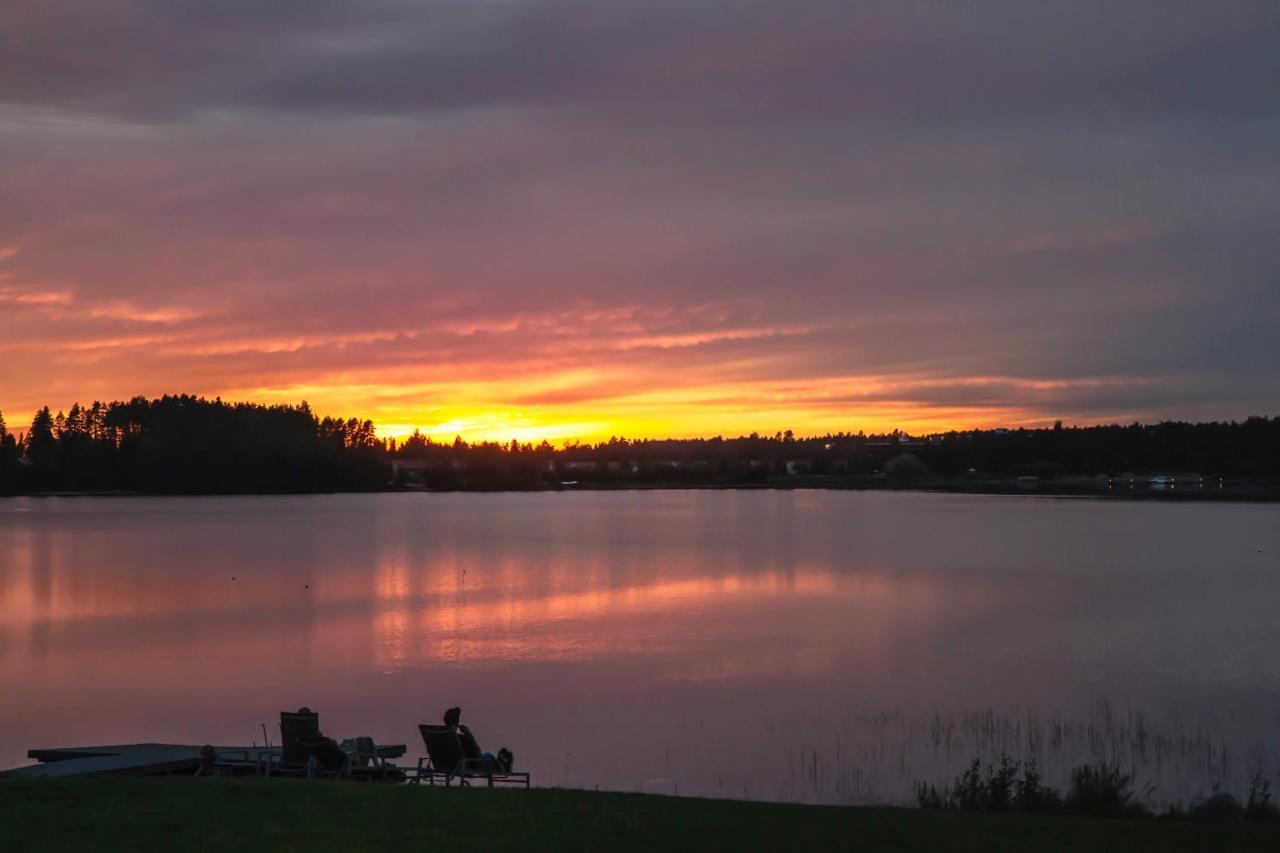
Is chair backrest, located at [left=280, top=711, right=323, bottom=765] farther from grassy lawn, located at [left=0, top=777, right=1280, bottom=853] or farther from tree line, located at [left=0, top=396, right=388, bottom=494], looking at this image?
tree line, located at [left=0, top=396, right=388, bottom=494]

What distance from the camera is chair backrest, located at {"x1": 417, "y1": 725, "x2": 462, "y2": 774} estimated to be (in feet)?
55.7

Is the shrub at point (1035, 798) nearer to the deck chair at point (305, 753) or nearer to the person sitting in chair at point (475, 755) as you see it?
the person sitting in chair at point (475, 755)

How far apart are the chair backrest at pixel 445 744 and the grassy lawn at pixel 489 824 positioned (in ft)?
11.7

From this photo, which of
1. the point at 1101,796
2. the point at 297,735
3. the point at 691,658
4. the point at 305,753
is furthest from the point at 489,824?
the point at 691,658

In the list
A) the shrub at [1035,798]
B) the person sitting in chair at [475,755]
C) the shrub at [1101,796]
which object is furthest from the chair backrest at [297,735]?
the shrub at [1101,796]

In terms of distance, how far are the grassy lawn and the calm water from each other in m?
6.60

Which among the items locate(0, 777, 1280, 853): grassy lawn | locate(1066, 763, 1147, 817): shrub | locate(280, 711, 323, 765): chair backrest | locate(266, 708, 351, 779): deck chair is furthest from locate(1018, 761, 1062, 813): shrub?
locate(280, 711, 323, 765): chair backrest

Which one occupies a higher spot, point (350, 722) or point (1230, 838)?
point (1230, 838)

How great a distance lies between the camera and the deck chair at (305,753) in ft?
54.1

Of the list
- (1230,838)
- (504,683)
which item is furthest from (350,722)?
(1230,838)

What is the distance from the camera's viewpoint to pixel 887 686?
29.0 meters

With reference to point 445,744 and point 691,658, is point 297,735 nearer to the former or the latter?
point 445,744

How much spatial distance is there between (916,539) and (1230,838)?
8199cm

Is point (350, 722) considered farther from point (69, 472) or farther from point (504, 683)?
point (69, 472)
